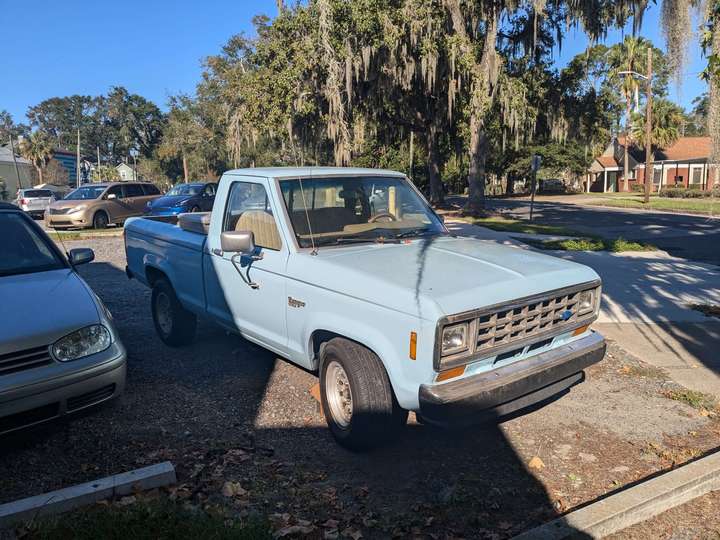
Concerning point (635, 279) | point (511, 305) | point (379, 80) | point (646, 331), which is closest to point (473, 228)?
point (379, 80)

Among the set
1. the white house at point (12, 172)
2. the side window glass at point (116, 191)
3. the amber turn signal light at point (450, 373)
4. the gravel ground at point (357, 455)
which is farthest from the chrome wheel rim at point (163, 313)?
the white house at point (12, 172)

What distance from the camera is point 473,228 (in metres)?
18.9

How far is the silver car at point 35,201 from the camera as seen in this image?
2794 cm

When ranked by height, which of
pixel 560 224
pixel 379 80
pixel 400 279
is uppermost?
pixel 379 80

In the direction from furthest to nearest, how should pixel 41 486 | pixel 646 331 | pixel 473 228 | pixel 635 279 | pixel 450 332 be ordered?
pixel 473 228 < pixel 635 279 < pixel 646 331 < pixel 41 486 < pixel 450 332

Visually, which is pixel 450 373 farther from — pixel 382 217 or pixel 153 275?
pixel 153 275

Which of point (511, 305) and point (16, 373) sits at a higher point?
point (511, 305)

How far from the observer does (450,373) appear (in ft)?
11.3

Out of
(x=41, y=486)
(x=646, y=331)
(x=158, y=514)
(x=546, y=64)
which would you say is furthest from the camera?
(x=546, y=64)

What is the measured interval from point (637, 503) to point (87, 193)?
72.1 feet

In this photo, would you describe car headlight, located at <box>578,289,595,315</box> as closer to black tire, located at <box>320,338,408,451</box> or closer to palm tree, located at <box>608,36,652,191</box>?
black tire, located at <box>320,338,408,451</box>

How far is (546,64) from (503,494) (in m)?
23.9

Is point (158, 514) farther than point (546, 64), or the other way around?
point (546, 64)

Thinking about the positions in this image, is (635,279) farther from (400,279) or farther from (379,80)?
(379,80)
